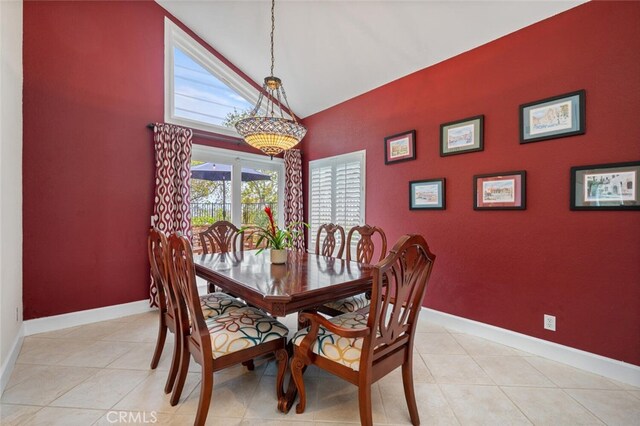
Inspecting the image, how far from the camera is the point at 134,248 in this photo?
3.31m

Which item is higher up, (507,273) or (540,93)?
(540,93)

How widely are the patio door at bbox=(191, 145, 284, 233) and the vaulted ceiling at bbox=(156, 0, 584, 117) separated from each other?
1.34 metres

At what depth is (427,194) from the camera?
10.3 ft

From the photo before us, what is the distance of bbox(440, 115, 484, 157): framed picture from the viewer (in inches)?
107

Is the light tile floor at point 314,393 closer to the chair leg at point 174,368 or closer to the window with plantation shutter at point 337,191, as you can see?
the chair leg at point 174,368

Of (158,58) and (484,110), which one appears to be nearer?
(484,110)

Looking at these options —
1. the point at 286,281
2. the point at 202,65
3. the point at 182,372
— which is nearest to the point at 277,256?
the point at 286,281

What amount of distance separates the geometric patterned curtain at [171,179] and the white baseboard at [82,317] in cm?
17

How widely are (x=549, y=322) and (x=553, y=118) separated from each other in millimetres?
1687

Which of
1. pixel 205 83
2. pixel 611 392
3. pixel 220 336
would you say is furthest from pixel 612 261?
pixel 205 83

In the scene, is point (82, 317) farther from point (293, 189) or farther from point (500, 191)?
point (500, 191)

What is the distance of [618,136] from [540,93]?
64 centimetres

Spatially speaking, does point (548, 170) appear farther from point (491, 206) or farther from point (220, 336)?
point (220, 336)

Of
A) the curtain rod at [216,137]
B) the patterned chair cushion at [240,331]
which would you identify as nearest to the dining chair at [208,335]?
the patterned chair cushion at [240,331]
